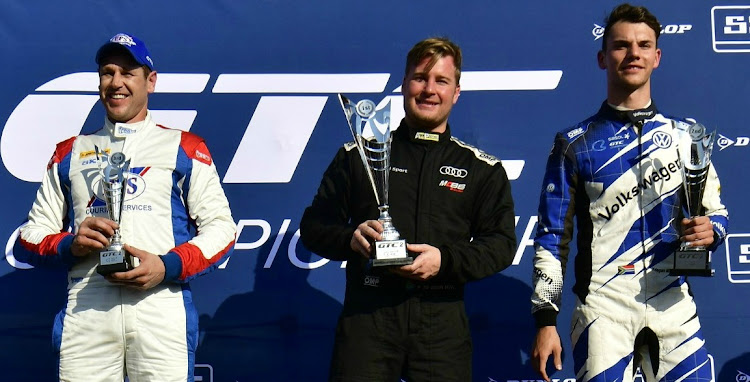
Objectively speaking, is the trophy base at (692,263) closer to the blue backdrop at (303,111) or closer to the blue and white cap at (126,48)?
the blue backdrop at (303,111)

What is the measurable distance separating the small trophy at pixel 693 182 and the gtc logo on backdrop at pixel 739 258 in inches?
36.7

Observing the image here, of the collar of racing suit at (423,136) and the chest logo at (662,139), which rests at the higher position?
the collar of racing suit at (423,136)

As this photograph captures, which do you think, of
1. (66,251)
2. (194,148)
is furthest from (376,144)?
(66,251)

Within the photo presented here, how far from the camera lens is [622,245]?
8.70 ft

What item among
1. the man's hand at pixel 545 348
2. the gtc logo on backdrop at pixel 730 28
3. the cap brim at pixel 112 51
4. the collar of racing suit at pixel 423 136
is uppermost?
the gtc logo on backdrop at pixel 730 28

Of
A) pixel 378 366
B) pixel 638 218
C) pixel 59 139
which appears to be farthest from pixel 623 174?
pixel 59 139

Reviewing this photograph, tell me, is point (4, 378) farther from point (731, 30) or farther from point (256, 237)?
point (731, 30)

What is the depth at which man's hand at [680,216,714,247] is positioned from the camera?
2514 millimetres

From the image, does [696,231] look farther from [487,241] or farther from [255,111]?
[255,111]

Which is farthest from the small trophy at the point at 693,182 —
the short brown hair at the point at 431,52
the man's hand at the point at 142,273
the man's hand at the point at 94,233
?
the man's hand at the point at 94,233

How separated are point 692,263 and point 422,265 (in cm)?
78

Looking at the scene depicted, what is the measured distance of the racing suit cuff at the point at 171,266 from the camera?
8.66 ft

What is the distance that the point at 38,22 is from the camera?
11.9 feet

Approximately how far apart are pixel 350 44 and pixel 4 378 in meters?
1.92
